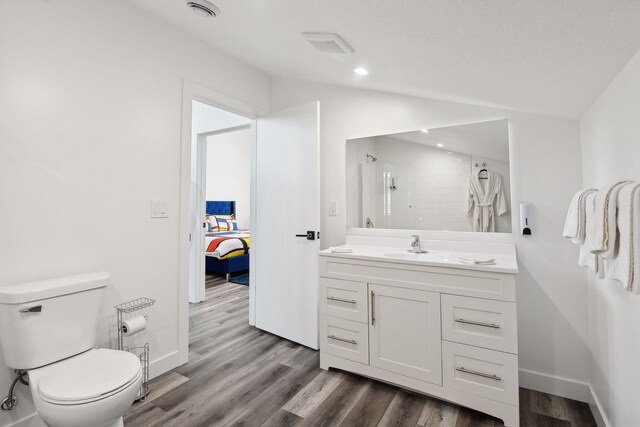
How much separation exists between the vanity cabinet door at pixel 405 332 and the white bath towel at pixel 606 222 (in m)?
0.92

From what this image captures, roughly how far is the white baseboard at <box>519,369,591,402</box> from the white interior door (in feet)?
4.91

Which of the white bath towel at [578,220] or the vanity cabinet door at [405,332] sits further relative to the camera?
the vanity cabinet door at [405,332]

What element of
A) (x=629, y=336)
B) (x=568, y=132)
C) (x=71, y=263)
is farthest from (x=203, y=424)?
(x=568, y=132)

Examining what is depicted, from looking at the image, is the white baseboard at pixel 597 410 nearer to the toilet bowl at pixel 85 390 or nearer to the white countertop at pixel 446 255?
the white countertop at pixel 446 255

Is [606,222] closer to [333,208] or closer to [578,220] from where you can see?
[578,220]

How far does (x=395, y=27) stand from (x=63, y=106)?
1.81 meters

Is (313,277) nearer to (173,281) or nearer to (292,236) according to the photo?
(292,236)

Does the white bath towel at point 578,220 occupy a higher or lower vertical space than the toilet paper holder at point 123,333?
higher

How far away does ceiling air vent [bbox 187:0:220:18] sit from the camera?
181cm

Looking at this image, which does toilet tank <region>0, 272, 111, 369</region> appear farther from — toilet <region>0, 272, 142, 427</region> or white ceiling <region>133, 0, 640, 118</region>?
white ceiling <region>133, 0, 640, 118</region>

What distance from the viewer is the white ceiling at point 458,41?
94 centimetres

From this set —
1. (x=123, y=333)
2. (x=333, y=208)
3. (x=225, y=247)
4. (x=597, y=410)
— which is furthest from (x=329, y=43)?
(x=225, y=247)

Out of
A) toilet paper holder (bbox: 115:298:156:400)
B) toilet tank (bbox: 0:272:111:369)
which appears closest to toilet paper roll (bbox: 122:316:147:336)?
toilet paper holder (bbox: 115:298:156:400)

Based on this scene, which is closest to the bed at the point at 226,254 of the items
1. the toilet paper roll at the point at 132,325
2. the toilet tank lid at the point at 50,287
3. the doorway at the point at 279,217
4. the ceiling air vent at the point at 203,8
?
the doorway at the point at 279,217
